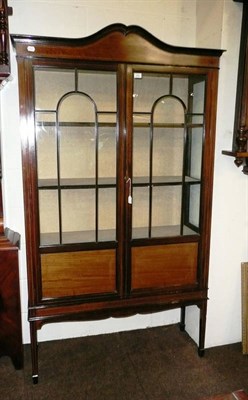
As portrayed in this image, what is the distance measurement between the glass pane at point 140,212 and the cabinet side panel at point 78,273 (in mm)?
222

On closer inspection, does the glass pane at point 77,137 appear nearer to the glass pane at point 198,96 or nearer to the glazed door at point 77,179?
the glazed door at point 77,179

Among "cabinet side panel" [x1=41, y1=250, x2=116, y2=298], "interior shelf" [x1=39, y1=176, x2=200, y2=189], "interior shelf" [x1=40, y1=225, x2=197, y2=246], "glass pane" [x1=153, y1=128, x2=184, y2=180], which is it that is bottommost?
"cabinet side panel" [x1=41, y1=250, x2=116, y2=298]

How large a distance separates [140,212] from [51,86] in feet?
3.05

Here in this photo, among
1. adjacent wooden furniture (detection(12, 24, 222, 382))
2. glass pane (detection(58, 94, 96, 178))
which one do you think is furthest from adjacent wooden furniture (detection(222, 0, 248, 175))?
glass pane (detection(58, 94, 96, 178))

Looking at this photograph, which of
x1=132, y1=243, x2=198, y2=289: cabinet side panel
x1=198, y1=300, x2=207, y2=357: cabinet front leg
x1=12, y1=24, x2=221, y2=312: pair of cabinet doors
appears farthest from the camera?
x1=198, y1=300, x2=207, y2=357: cabinet front leg

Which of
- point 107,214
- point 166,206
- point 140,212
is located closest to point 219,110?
point 166,206

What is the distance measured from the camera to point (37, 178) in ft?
6.55

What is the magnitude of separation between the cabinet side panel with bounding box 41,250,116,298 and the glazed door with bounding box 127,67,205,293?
0.48ft

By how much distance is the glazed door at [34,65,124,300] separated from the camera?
6.70 feet

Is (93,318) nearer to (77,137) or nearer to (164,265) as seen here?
(164,265)

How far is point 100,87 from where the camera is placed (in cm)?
207

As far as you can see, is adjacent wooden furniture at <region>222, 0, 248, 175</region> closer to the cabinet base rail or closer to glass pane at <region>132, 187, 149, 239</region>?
glass pane at <region>132, 187, 149, 239</region>

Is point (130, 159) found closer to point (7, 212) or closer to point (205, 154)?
point (205, 154)

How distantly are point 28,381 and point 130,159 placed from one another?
1.47 metres
